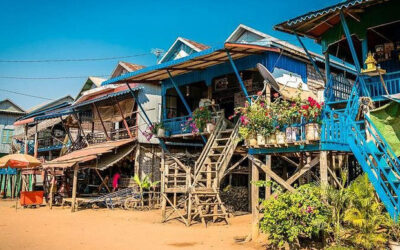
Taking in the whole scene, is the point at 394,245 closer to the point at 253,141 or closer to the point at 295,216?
the point at 295,216

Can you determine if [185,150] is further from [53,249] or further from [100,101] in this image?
[53,249]

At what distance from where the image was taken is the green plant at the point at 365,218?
7.82 metres

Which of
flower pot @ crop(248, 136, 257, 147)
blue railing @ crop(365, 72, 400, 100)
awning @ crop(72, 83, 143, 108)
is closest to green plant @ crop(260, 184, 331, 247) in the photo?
flower pot @ crop(248, 136, 257, 147)

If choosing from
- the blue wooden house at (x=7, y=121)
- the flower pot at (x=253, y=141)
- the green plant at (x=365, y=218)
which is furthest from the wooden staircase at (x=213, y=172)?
the blue wooden house at (x=7, y=121)

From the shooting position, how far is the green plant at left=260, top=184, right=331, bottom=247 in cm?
834

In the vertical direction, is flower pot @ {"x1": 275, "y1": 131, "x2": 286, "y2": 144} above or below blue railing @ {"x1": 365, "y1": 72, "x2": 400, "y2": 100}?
below

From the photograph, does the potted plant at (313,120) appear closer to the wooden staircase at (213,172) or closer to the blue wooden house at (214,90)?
the blue wooden house at (214,90)

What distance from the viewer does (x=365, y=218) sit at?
7984 millimetres

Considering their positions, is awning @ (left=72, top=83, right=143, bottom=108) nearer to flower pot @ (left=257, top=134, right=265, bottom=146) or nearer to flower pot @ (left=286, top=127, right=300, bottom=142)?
flower pot @ (left=257, top=134, right=265, bottom=146)

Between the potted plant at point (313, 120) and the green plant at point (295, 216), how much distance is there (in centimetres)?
120

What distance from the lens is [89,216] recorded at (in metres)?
16.2

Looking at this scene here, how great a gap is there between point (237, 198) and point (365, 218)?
29.6 ft

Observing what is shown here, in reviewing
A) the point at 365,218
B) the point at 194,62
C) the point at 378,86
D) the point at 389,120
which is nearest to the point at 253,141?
the point at 365,218

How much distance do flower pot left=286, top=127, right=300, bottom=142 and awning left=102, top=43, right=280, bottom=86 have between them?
4.56 metres
